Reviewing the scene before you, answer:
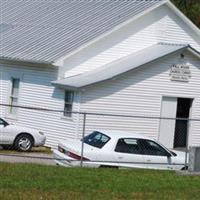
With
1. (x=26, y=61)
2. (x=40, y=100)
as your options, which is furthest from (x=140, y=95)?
(x=26, y=61)

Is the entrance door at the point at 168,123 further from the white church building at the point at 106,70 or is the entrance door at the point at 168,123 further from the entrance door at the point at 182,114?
the entrance door at the point at 182,114

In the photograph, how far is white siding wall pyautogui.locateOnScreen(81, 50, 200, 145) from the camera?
30.6 metres

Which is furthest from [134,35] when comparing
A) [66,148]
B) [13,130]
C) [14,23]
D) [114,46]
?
[66,148]

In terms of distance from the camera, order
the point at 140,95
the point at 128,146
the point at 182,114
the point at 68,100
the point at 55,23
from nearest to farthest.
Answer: the point at 128,146 → the point at 68,100 → the point at 140,95 → the point at 182,114 → the point at 55,23

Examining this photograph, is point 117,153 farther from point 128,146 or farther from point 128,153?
point 128,146

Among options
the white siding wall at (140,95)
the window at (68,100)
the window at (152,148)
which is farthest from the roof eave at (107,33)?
the window at (152,148)

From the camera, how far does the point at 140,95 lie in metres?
31.8

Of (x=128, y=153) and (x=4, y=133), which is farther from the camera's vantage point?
(x=4, y=133)

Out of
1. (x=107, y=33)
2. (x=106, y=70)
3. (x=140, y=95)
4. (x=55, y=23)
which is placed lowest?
(x=140, y=95)

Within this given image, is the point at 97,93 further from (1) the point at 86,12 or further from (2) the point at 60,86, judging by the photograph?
(1) the point at 86,12

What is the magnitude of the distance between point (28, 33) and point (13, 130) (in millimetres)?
8554

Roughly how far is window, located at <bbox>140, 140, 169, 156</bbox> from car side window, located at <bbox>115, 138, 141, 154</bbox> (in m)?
0.18

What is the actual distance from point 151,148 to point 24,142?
7.84m

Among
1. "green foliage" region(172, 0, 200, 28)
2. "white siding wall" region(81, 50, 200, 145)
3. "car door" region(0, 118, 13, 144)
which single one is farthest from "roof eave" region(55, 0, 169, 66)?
"green foliage" region(172, 0, 200, 28)
